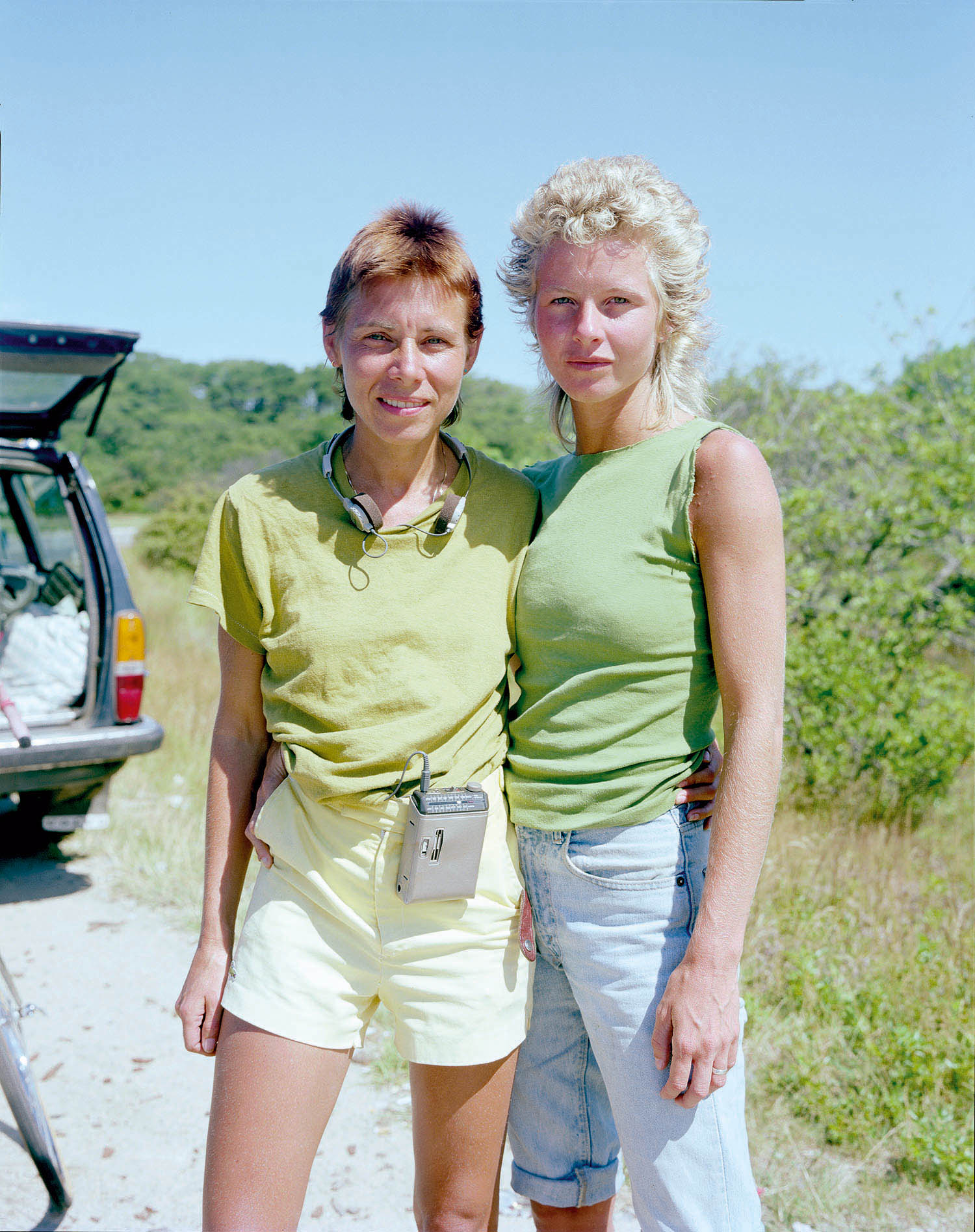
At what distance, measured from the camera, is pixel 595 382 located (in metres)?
1.63

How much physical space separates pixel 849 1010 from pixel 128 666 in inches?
130

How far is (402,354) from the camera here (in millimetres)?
1621

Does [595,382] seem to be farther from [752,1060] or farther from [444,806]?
[752,1060]

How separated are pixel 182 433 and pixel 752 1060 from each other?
41.2 m

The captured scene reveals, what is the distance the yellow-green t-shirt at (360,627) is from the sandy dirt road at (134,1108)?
62.7 inches

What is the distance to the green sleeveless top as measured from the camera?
1.50 m

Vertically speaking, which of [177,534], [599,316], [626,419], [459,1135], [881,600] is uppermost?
[599,316]

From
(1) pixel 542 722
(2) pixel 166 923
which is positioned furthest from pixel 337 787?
(2) pixel 166 923

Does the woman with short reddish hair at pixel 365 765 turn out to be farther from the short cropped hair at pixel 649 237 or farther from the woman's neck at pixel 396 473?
the short cropped hair at pixel 649 237

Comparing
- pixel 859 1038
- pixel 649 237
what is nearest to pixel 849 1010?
pixel 859 1038

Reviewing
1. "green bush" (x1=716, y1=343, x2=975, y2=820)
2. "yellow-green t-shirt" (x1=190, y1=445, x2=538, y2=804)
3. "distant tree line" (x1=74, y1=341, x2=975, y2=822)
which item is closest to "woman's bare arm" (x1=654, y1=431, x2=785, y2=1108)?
"yellow-green t-shirt" (x1=190, y1=445, x2=538, y2=804)

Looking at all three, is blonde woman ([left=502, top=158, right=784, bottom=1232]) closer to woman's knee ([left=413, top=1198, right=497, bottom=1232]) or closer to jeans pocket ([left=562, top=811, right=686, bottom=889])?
jeans pocket ([left=562, top=811, right=686, bottom=889])

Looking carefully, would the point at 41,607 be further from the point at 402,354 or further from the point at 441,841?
the point at 441,841

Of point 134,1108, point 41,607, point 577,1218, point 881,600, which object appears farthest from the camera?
point 881,600
